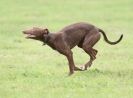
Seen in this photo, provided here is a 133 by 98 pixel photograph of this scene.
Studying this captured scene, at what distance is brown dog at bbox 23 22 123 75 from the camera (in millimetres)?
12648

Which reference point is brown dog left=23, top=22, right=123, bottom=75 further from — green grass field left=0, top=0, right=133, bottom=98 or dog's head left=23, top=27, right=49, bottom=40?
green grass field left=0, top=0, right=133, bottom=98

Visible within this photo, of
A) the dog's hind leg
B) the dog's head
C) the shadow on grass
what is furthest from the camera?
the dog's hind leg

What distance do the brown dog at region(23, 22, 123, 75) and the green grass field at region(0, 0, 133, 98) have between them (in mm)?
484

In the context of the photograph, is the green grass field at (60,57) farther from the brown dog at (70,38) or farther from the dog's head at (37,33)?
the dog's head at (37,33)

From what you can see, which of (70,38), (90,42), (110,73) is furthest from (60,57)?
(110,73)

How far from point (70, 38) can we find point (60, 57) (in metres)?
3.37

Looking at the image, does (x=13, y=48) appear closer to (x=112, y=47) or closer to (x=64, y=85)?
(x=112, y=47)

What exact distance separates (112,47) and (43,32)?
6496 mm

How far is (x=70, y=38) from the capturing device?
527 inches

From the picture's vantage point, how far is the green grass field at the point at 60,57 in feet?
37.5

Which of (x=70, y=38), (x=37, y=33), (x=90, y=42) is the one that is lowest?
(x=90, y=42)

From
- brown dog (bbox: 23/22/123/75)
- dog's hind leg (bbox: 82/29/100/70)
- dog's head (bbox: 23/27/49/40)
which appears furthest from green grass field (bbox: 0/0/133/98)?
dog's head (bbox: 23/27/49/40)

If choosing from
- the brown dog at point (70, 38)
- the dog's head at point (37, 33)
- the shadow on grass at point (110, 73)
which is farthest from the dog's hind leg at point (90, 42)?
the dog's head at point (37, 33)

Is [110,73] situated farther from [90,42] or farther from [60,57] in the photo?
[60,57]
